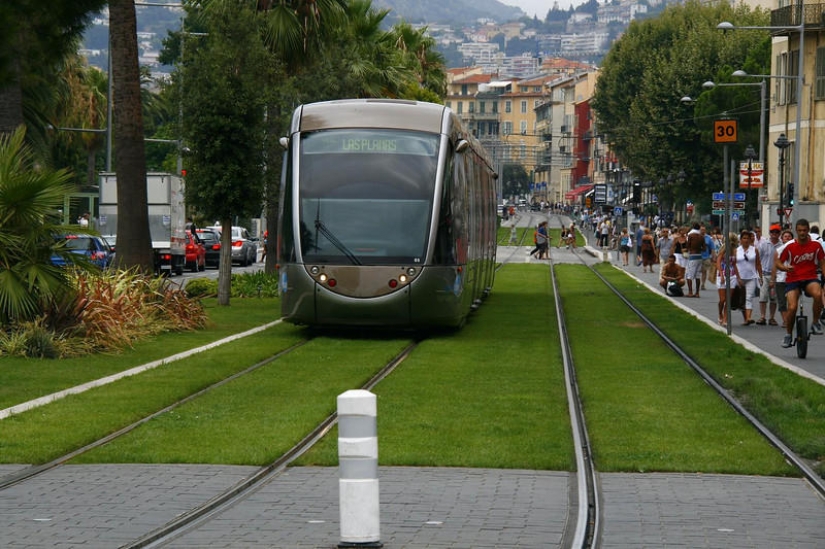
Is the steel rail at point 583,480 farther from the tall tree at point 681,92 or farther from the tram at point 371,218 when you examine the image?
the tall tree at point 681,92

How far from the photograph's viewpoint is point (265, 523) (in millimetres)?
9141

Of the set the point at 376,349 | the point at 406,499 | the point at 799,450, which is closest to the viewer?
the point at 406,499

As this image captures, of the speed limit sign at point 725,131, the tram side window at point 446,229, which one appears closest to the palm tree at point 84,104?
the tram side window at point 446,229

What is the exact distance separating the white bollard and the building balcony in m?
54.6

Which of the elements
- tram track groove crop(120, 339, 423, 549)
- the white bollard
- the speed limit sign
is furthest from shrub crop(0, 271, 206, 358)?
the white bollard

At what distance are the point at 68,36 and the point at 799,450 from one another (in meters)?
12.1

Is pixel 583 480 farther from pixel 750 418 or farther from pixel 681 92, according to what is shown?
pixel 681 92

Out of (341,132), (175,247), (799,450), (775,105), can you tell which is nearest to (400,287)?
(341,132)

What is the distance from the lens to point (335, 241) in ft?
74.6

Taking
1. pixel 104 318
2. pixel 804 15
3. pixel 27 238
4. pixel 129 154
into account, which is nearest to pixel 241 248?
pixel 804 15

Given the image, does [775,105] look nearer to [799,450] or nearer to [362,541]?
[799,450]

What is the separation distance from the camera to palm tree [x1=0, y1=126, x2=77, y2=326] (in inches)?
773

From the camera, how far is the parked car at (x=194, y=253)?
2213 inches

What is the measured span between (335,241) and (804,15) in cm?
4314
